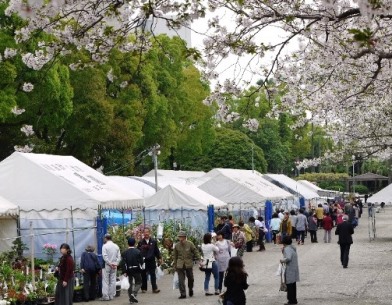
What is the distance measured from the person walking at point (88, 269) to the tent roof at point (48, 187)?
2543 mm

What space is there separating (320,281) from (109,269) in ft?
18.7

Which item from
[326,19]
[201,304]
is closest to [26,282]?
[201,304]

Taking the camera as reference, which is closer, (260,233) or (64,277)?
(64,277)

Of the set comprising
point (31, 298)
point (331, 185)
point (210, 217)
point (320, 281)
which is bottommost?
point (320, 281)

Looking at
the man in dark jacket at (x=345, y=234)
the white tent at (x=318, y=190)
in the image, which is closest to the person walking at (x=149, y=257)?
the man in dark jacket at (x=345, y=234)

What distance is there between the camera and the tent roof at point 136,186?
117 ft

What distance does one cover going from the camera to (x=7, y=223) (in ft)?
69.7

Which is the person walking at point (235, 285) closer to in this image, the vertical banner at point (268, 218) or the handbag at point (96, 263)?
the handbag at point (96, 263)

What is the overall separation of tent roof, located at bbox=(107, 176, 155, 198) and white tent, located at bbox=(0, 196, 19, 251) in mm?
13884

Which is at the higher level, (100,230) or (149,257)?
(100,230)

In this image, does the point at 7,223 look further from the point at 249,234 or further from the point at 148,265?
the point at 249,234

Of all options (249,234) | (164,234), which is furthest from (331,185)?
(164,234)

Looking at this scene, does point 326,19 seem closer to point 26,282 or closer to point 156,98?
point 26,282

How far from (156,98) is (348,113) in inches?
886
